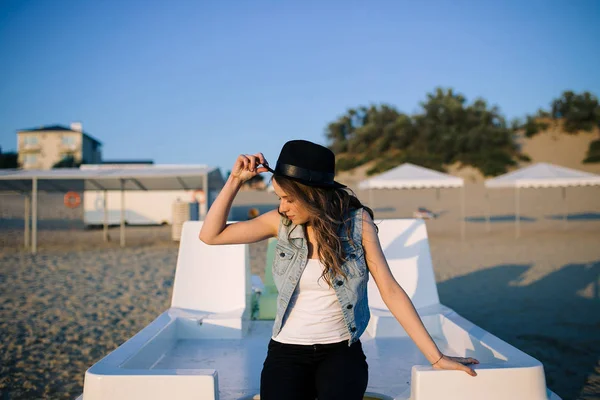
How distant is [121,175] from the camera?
40.5ft

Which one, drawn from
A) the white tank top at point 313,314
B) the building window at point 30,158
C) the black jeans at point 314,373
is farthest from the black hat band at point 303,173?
the building window at point 30,158

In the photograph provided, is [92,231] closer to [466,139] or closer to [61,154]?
[466,139]

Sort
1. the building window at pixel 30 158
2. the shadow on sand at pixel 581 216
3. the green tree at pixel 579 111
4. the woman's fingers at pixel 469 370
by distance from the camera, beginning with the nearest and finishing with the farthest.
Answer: the woman's fingers at pixel 469 370
the shadow on sand at pixel 581 216
the green tree at pixel 579 111
the building window at pixel 30 158

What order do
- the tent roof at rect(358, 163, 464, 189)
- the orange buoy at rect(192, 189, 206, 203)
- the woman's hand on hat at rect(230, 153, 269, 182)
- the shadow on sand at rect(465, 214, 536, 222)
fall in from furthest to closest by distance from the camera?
the shadow on sand at rect(465, 214, 536, 222) < the orange buoy at rect(192, 189, 206, 203) < the tent roof at rect(358, 163, 464, 189) < the woman's hand on hat at rect(230, 153, 269, 182)

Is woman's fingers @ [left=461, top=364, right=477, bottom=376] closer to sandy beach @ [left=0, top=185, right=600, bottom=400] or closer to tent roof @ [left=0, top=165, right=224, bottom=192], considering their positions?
sandy beach @ [left=0, top=185, right=600, bottom=400]

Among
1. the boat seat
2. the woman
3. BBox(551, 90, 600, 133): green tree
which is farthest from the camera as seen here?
BBox(551, 90, 600, 133): green tree

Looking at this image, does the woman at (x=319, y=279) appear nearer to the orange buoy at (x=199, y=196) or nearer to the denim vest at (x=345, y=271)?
the denim vest at (x=345, y=271)

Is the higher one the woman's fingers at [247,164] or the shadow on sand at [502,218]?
the woman's fingers at [247,164]

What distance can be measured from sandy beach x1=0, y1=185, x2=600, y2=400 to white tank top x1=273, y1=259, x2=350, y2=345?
2124mm

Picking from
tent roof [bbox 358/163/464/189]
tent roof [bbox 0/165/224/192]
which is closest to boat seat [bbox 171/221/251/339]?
tent roof [bbox 0/165/224/192]

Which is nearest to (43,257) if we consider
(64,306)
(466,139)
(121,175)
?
(121,175)

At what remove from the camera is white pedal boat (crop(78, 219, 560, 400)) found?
1908mm

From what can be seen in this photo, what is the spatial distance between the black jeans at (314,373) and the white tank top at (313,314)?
0.11 feet

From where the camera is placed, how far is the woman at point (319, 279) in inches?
78.1
